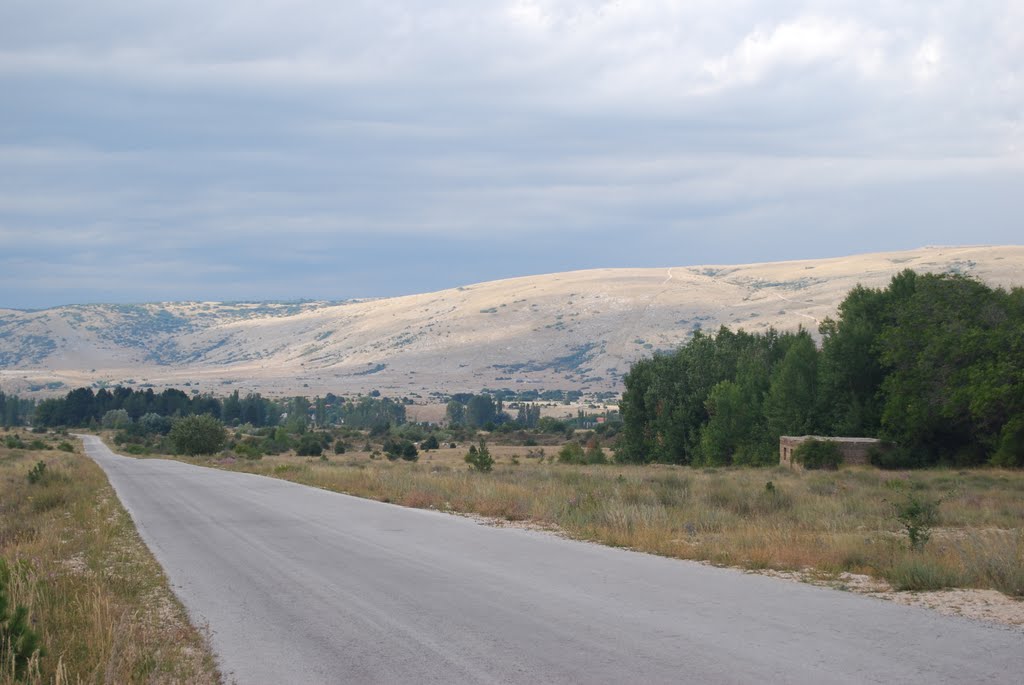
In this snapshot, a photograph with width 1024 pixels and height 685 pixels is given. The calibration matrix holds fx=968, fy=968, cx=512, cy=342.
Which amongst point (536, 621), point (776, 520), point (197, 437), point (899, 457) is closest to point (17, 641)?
point (536, 621)

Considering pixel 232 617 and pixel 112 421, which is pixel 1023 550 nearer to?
pixel 232 617

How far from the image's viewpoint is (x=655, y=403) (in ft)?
248

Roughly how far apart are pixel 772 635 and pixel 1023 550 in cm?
585

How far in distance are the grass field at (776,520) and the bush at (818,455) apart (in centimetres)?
1367

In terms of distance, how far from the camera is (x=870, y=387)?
189 ft

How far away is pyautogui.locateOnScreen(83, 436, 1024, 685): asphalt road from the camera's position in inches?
297

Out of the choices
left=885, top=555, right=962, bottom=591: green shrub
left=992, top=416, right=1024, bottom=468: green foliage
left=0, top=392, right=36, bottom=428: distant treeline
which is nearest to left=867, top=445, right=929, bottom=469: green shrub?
left=992, top=416, right=1024, bottom=468: green foliage

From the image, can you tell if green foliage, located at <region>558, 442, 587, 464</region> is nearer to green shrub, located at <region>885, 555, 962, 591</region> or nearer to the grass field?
the grass field

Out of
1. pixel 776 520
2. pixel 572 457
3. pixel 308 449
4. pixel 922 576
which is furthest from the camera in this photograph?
pixel 308 449

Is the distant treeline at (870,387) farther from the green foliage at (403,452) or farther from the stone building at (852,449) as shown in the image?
the green foliage at (403,452)

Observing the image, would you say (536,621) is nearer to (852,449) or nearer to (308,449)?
(852,449)

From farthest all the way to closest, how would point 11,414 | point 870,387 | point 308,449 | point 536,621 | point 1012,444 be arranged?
1. point 11,414
2. point 308,449
3. point 870,387
4. point 1012,444
5. point 536,621

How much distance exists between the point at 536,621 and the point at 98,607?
4.38 metres

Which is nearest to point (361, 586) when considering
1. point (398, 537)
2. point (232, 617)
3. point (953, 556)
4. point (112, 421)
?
point (232, 617)
